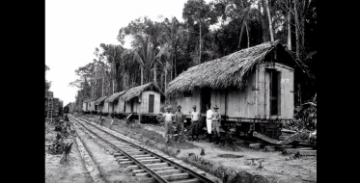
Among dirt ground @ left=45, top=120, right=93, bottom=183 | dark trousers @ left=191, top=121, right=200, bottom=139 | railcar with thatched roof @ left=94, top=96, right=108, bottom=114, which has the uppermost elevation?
railcar with thatched roof @ left=94, top=96, right=108, bottom=114

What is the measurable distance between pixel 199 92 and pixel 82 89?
247 ft

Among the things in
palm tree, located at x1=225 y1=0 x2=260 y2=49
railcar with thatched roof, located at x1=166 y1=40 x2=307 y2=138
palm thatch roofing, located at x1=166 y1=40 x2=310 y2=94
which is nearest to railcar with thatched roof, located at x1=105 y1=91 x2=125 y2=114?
palm tree, located at x1=225 y1=0 x2=260 y2=49

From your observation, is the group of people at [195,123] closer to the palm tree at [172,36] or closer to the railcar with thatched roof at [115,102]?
the palm tree at [172,36]

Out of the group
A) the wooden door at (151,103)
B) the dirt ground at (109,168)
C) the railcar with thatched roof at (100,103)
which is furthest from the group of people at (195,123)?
the railcar with thatched roof at (100,103)

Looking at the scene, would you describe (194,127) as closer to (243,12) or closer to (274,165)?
(274,165)

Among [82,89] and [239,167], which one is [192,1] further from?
[82,89]

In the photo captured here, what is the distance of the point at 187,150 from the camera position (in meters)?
10.0

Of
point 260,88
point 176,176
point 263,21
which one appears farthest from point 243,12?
point 176,176

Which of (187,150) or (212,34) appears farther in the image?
(212,34)

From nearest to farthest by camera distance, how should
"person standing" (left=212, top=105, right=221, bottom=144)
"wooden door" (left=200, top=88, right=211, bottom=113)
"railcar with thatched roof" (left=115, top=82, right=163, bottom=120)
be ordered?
"person standing" (left=212, top=105, right=221, bottom=144) < "wooden door" (left=200, top=88, right=211, bottom=113) < "railcar with thatched roof" (left=115, top=82, right=163, bottom=120)

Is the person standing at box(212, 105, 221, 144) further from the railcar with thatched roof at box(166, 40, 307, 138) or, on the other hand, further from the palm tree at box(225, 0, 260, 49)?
the palm tree at box(225, 0, 260, 49)

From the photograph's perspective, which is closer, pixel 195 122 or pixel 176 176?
pixel 176 176
